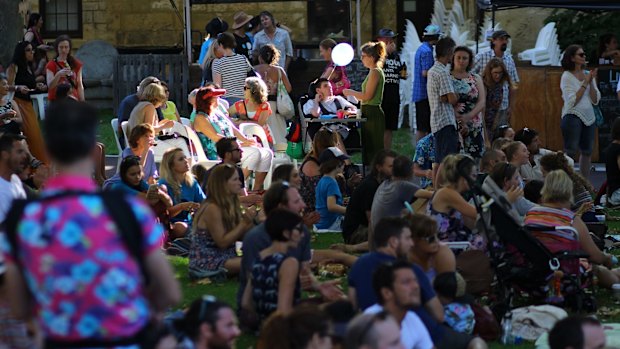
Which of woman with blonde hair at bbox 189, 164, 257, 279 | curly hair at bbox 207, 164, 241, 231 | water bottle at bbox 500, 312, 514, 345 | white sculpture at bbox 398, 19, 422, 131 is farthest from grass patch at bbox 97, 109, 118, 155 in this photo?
water bottle at bbox 500, 312, 514, 345

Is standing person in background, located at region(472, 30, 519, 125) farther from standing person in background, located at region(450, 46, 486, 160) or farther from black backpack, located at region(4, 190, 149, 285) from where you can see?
black backpack, located at region(4, 190, 149, 285)

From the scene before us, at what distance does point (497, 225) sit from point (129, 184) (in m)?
3.70

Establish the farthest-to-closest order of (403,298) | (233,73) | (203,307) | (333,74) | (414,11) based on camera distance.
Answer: (414,11) < (333,74) < (233,73) < (403,298) < (203,307)

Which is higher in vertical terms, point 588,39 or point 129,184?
point 588,39

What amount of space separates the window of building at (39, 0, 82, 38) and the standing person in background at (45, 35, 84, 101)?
13750 millimetres

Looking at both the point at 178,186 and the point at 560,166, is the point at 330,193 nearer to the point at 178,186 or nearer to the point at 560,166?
the point at 178,186

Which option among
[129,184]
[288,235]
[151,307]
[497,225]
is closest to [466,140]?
[129,184]

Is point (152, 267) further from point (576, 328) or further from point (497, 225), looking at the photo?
point (497, 225)

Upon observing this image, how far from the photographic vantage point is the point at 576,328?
6648mm

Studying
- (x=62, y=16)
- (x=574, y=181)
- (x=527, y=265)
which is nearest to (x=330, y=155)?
(x=574, y=181)

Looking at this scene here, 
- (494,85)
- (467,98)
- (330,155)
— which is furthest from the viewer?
(494,85)

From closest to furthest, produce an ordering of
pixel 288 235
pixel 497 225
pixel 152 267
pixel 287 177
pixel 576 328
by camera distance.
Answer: pixel 152 267 < pixel 576 328 < pixel 288 235 < pixel 497 225 < pixel 287 177

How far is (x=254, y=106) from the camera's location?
16.2m

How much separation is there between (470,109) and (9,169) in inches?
275
